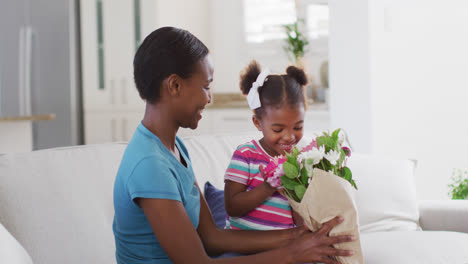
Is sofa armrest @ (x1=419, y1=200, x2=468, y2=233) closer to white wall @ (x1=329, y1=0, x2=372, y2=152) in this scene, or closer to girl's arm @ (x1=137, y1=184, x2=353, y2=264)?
white wall @ (x1=329, y1=0, x2=372, y2=152)

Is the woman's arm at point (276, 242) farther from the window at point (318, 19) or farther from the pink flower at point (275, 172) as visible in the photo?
the window at point (318, 19)

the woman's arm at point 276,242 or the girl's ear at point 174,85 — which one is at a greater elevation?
the girl's ear at point 174,85

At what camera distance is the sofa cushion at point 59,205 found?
1.41 meters

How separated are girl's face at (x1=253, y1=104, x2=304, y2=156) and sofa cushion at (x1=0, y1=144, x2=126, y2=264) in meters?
0.52

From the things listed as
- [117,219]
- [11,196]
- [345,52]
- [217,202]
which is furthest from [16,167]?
[345,52]

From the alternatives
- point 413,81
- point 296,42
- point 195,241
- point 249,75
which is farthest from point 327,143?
point 296,42

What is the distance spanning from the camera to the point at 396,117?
2.94m

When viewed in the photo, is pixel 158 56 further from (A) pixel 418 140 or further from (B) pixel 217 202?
(A) pixel 418 140

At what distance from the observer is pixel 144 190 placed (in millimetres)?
1058

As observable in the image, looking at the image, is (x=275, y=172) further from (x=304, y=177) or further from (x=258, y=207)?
(x=258, y=207)

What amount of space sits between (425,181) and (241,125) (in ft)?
6.88

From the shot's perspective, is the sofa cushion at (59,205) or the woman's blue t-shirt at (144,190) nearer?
the woman's blue t-shirt at (144,190)

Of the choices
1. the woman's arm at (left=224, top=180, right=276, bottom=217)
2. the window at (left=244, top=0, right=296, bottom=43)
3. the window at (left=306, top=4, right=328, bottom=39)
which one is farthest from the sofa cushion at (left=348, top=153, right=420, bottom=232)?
the window at (left=244, top=0, right=296, bottom=43)

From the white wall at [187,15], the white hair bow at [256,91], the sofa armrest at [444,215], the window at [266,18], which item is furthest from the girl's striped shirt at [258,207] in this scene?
the window at [266,18]
